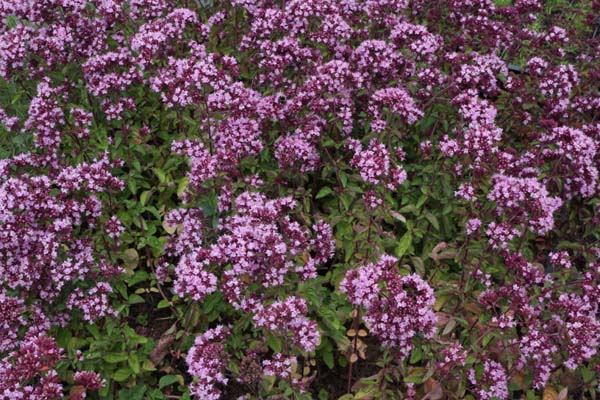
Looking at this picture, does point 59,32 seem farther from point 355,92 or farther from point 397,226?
point 397,226

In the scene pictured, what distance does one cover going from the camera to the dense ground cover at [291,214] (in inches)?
164

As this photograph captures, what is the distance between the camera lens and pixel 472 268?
507 centimetres

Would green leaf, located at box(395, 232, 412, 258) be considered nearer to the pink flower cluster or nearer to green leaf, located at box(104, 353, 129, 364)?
the pink flower cluster

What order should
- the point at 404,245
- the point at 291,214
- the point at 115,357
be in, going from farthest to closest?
1. the point at 291,214
2. the point at 404,245
3. the point at 115,357

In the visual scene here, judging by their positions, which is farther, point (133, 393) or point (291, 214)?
point (291, 214)

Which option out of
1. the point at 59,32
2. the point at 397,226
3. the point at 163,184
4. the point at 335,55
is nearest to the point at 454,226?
the point at 397,226

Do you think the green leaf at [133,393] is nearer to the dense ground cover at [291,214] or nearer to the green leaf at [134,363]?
the dense ground cover at [291,214]

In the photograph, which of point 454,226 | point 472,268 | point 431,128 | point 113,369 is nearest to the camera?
point 113,369

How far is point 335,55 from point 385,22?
1019 millimetres

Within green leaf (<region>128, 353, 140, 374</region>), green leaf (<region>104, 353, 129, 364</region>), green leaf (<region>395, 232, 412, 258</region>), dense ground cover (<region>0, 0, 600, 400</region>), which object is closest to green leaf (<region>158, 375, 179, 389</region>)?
dense ground cover (<region>0, 0, 600, 400</region>)

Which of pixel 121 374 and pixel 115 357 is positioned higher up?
pixel 115 357

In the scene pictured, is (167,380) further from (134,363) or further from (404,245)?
(404,245)

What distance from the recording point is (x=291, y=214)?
541 cm

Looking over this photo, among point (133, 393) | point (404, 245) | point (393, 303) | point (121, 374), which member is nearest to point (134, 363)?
point (121, 374)
